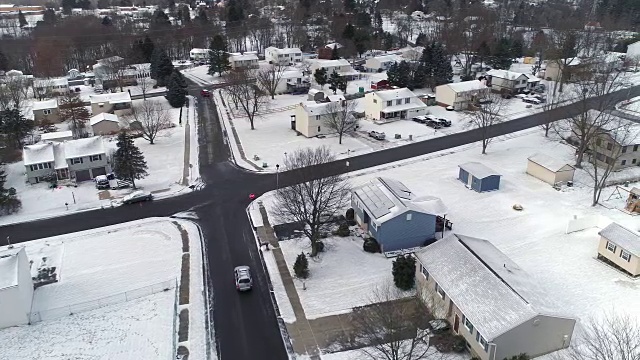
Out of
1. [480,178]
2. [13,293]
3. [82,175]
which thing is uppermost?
[480,178]

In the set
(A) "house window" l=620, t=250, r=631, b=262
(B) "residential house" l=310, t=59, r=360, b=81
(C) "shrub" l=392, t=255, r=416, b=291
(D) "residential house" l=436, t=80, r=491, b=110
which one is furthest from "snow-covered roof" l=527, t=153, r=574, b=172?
(B) "residential house" l=310, t=59, r=360, b=81

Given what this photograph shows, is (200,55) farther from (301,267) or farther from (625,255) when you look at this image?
(625,255)

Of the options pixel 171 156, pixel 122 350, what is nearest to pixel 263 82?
pixel 171 156

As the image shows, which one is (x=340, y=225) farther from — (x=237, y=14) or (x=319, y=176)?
(x=237, y=14)

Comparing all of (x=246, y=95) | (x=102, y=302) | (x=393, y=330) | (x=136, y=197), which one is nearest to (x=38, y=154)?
(x=136, y=197)

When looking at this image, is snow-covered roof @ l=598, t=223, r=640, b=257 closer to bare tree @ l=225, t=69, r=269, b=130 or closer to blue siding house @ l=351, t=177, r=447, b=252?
blue siding house @ l=351, t=177, r=447, b=252

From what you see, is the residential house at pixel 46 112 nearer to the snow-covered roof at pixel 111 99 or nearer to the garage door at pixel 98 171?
the snow-covered roof at pixel 111 99

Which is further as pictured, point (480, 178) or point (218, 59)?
point (218, 59)
